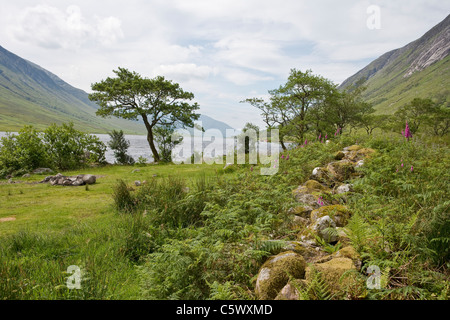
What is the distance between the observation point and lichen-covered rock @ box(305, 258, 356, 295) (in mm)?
1963

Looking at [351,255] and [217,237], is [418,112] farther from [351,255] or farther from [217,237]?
[217,237]

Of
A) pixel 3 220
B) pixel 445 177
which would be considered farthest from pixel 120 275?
pixel 445 177

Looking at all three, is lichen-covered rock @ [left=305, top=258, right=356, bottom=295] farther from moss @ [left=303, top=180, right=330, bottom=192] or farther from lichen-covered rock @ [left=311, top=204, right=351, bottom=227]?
moss @ [left=303, top=180, right=330, bottom=192]

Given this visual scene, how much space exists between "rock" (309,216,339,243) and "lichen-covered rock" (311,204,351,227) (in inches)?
9.1

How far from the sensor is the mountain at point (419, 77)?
118750 mm

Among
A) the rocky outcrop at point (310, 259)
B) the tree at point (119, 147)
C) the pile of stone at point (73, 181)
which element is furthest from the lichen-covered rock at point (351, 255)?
the tree at point (119, 147)

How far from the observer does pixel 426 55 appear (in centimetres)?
16375

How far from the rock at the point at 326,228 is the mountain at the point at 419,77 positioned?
127 metres

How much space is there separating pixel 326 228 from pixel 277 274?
1153 mm

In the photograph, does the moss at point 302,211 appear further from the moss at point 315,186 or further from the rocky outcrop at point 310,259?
the moss at point 315,186

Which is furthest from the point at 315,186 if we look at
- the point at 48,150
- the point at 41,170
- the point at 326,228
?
the point at 48,150

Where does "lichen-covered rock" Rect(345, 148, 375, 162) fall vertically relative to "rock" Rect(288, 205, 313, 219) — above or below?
above

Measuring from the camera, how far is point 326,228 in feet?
9.71

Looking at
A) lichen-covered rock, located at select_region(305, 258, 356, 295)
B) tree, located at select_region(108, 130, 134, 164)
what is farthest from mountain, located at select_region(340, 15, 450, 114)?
lichen-covered rock, located at select_region(305, 258, 356, 295)
